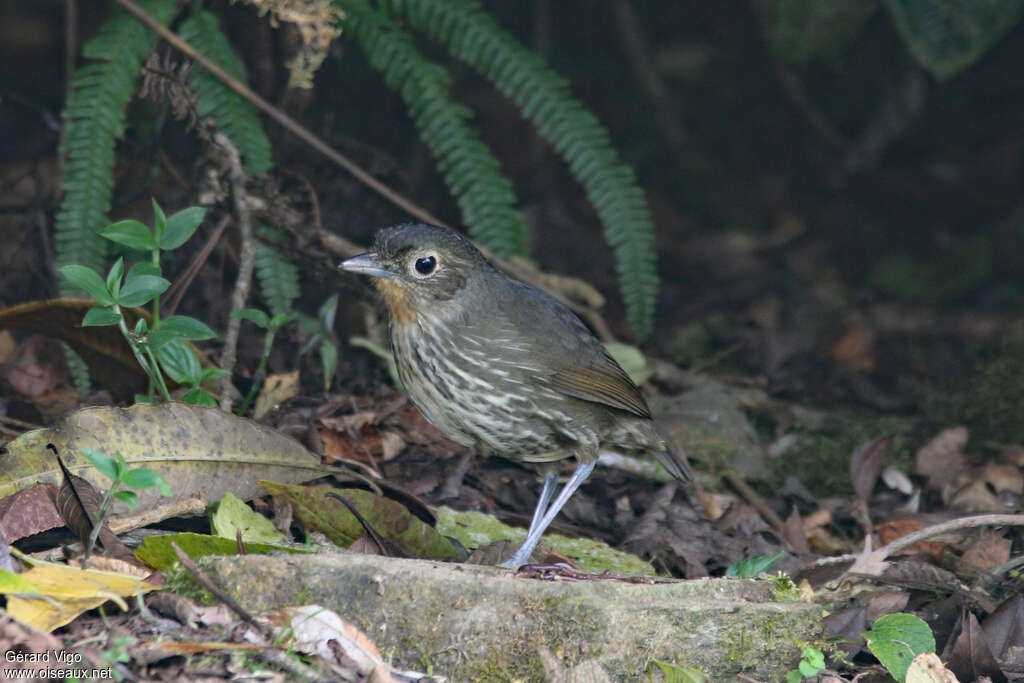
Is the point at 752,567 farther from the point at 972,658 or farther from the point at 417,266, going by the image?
Result: the point at 417,266

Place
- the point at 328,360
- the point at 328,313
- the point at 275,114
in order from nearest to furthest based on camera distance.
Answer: the point at 328,360
the point at 328,313
the point at 275,114

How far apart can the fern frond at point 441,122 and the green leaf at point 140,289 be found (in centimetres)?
204

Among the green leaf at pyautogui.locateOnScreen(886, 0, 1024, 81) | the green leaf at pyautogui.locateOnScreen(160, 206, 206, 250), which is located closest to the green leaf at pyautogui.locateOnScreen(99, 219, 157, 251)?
the green leaf at pyautogui.locateOnScreen(160, 206, 206, 250)

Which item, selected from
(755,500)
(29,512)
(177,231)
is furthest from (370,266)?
(755,500)

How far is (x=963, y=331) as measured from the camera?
6773 mm

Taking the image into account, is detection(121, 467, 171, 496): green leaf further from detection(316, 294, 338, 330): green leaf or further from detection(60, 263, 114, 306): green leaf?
detection(316, 294, 338, 330): green leaf

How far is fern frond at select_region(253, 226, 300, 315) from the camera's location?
4984mm

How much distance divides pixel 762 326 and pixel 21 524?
4562mm

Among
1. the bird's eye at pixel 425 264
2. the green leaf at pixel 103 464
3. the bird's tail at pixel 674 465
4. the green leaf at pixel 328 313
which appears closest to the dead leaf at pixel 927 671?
the bird's tail at pixel 674 465

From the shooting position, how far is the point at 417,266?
4285mm

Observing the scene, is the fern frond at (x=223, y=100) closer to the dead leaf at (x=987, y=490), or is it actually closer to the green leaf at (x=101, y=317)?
the green leaf at (x=101, y=317)

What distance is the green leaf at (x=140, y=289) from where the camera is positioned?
3586 mm

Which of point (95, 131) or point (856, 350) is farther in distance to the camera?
point (856, 350)

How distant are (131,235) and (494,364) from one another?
4.31ft
